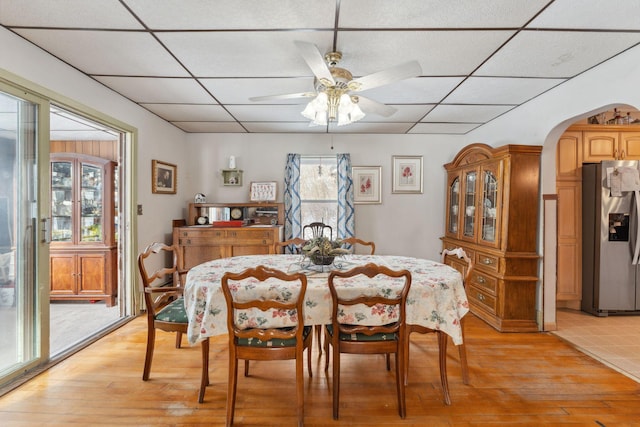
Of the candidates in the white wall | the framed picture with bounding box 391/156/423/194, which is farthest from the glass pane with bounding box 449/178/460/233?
the framed picture with bounding box 391/156/423/194

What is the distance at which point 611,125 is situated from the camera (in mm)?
3541

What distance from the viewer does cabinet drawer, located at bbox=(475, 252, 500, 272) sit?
322 centimetres

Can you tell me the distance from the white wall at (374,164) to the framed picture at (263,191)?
9cm

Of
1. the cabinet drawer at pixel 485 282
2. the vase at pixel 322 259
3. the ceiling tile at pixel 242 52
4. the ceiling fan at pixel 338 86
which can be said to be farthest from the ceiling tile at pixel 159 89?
the cabinet drawer at pixel 485 282

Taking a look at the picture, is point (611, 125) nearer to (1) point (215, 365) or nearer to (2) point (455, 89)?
(2) point (455, 89)

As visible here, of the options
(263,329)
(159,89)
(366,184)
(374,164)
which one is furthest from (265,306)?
(374,164)

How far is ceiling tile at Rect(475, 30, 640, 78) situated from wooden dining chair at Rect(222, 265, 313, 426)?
2.16 meters

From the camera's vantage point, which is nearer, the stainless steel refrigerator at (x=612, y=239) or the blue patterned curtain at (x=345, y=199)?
the stainless steel refrigerator at (x=612, y=239)

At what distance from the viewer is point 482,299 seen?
349 centimetres

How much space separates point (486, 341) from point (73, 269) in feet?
15.5

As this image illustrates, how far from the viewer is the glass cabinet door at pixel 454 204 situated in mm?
4152

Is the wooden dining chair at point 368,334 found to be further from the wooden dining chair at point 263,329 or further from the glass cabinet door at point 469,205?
the glass cabinet door at point 469,205

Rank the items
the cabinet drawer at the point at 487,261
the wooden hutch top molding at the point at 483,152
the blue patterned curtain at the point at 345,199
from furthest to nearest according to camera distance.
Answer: the blue patterned curtain at the point at 345,199 → the cabinet drawer at the point at 487,261 → the wooden hutch top molding at the point at 483,152

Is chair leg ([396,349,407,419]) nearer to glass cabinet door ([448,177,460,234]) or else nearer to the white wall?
glass cabinet door ([448,177,460,234])
